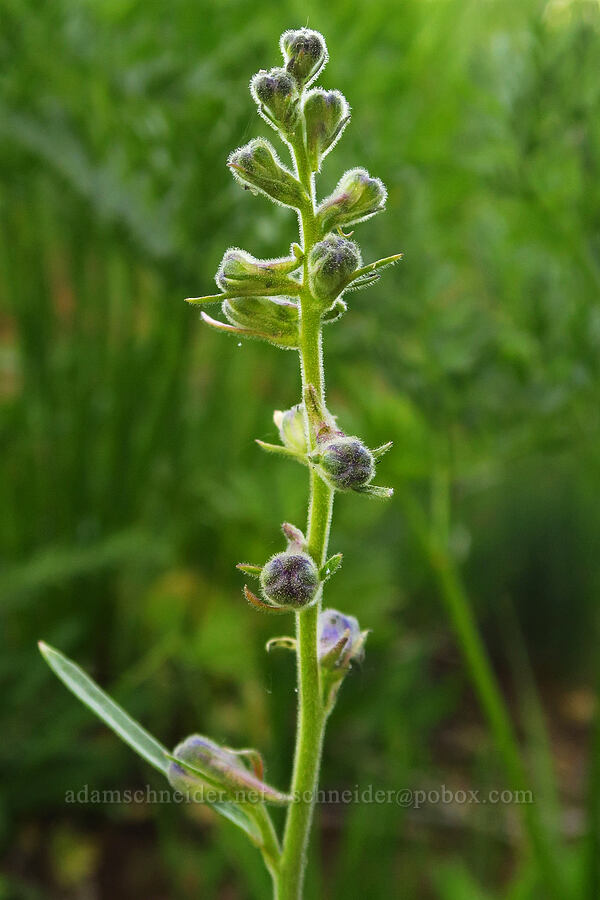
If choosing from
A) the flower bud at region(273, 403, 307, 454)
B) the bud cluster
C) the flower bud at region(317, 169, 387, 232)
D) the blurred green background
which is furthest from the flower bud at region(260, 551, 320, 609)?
the blurred green background

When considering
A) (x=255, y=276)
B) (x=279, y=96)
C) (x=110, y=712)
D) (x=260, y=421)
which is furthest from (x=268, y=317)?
(x=260, y=421)

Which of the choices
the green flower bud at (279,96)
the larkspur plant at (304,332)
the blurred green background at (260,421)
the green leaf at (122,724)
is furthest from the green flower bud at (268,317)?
the blurred green background at (260,421)

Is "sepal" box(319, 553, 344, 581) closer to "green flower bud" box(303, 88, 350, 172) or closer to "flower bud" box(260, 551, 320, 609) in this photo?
"flower bud" box(260, 551, 320, 609)

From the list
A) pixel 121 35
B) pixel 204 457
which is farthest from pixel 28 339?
pixel 121 35

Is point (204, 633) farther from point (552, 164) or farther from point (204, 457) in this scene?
point (552, 164)

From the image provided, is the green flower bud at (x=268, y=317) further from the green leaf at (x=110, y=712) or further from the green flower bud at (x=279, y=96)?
the green leaf at (x=110, y=712)

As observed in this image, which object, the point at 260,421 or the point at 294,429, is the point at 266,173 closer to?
the point at 294,429
